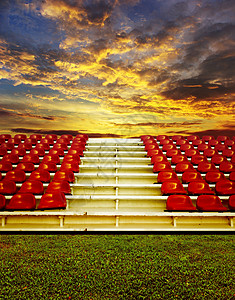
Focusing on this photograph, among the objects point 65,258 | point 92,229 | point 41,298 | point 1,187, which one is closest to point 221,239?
point 92,229

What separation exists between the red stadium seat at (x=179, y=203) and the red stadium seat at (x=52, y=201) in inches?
79.7

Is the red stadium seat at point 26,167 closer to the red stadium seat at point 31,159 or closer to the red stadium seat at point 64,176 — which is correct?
the red stadium seat at point 31,159

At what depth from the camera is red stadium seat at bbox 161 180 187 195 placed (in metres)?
3.79

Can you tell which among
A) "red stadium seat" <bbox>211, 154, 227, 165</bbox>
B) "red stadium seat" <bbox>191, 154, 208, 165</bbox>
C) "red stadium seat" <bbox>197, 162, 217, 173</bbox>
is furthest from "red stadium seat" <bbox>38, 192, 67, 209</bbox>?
"red stadium seat" <bbox>211, 154, 227, 165</bbox>

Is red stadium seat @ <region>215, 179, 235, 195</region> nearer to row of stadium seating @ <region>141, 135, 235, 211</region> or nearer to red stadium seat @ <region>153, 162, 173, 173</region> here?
row of stadium seating @ <region>141, 135, 235, 211</region>

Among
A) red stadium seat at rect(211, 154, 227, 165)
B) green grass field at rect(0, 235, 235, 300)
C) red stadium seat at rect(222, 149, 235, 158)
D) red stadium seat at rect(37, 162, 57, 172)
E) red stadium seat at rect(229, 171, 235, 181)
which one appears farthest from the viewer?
red stadium seat at rect(222, 149, 235, 158)

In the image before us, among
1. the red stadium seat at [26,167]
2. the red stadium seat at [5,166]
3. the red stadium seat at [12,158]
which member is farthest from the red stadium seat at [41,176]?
the red stadium seat at [12,158]

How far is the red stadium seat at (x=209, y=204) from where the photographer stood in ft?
11.2

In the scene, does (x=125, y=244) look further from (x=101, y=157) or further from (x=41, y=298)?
(x=101, y=157)

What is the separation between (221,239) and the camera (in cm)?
299

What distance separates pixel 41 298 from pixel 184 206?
8.68 feet

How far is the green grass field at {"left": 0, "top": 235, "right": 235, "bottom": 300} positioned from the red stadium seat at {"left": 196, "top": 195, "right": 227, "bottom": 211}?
0.57m

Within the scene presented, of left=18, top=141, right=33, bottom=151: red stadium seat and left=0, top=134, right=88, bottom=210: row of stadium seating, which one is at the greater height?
left=18, top=141, right=33, bottom=151: red stadium seat

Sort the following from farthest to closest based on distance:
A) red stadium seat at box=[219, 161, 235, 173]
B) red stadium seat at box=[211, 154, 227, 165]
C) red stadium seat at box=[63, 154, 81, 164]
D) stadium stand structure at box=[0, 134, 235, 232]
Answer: red stadium seat at box=[211, 154, 227, 165]
red stadium seat at box=[63, 154, 81, 164]
red stadium seat at box=[219, 161, 235, 173]
stadium stand structure at box=[0, 134, 235, 232]
